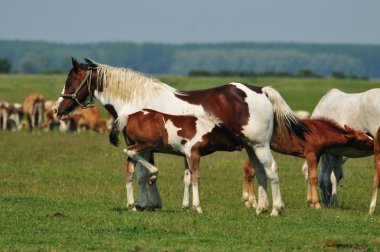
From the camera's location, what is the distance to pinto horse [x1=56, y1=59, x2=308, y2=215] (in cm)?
1752

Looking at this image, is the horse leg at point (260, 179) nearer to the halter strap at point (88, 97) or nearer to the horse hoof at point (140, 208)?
the horse hoof at point (140, 208)

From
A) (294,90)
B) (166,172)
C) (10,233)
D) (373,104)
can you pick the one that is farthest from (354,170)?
(294,90)

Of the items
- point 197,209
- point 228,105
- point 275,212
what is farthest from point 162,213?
point 228,105

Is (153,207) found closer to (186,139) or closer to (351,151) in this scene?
(186,139)

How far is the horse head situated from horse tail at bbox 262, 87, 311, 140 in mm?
2835

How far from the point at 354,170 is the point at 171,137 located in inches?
521

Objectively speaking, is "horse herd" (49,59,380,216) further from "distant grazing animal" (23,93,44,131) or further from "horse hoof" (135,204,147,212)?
"distant grazing animal" (23,93,44,131)

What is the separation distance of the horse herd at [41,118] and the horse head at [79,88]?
31.5m

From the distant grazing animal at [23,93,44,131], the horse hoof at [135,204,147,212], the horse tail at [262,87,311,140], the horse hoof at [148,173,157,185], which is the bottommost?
the distant grazing animal at [23,93,44,131]

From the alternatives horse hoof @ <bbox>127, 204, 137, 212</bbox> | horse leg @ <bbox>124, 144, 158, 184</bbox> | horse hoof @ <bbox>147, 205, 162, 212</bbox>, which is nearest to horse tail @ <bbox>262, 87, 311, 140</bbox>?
horse leg @ <bbox>124, 144, 158, 184</bbox>

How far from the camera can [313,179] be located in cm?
1961

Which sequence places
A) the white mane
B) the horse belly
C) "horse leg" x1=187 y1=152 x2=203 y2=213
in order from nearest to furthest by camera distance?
"horse leg" x1=187 y1=152 x2=203 y2=213, the white mane, the horse belly

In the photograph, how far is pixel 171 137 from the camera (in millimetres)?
17078

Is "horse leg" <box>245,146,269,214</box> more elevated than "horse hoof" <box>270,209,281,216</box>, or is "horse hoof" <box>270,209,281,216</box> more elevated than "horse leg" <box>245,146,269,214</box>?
"horse leg" <box>245,146,269,214</box>
